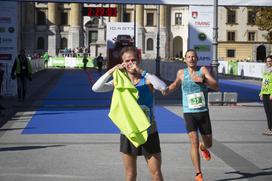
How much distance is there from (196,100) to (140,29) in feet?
325

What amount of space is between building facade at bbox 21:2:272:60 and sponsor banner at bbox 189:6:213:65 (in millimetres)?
73183

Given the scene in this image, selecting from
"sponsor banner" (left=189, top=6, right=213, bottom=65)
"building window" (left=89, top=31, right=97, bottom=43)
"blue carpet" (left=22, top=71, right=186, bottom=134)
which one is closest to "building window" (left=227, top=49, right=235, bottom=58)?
"building window" (left=89, top=31, right=97, bottom=43)

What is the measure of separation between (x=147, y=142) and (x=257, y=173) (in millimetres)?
3287

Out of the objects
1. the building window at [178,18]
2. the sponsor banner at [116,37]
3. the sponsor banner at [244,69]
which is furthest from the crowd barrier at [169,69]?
the building window at [178,18]

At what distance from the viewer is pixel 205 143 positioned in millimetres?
8781

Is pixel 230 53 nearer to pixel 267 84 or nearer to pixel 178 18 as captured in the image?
pixel 178 18

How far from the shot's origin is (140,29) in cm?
10700

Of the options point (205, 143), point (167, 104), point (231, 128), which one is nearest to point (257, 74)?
point (167, 104)

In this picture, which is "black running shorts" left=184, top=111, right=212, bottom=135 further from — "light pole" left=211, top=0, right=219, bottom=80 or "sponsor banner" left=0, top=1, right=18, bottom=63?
"sponsor banner" left=0, top=1, right=18, bottom=63

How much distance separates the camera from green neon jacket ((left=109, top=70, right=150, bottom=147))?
20.3 ft

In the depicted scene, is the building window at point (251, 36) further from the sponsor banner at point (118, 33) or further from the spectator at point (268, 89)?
the spectator at point (268, 89)

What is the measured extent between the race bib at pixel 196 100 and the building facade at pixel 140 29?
292ft

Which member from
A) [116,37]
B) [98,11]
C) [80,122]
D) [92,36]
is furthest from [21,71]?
[92,36]

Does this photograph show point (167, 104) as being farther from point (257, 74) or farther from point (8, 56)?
point (257, 74)
